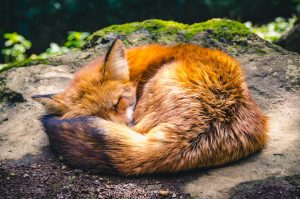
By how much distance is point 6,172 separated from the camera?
3.48 metres

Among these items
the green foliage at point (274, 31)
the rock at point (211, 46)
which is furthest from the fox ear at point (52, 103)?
the green foliage at point (274, 31)

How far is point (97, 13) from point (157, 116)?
23.6 ft

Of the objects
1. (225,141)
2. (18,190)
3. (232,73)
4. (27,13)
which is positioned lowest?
(18,190)

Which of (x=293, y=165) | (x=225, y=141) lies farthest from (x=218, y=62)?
(x=293, y=165)

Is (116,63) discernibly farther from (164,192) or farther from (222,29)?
(222,29)

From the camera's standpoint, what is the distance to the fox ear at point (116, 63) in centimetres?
401

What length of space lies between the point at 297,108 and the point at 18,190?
9.67 feet

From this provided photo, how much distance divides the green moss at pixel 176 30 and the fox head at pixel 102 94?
1.79 meters

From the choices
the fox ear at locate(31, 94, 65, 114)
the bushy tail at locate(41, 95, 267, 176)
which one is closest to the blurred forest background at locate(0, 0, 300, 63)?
the fox ear at locate(31, 94, 65, 114)

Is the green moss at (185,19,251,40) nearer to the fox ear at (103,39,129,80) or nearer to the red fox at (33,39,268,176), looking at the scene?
the red fox at (33,39,268,176)

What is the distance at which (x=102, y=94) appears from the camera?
3895 mm

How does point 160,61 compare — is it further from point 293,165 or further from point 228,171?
point 293,165

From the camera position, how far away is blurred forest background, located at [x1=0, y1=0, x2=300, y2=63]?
979 cm

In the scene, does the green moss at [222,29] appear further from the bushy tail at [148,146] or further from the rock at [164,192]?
the rock at [164,192]
